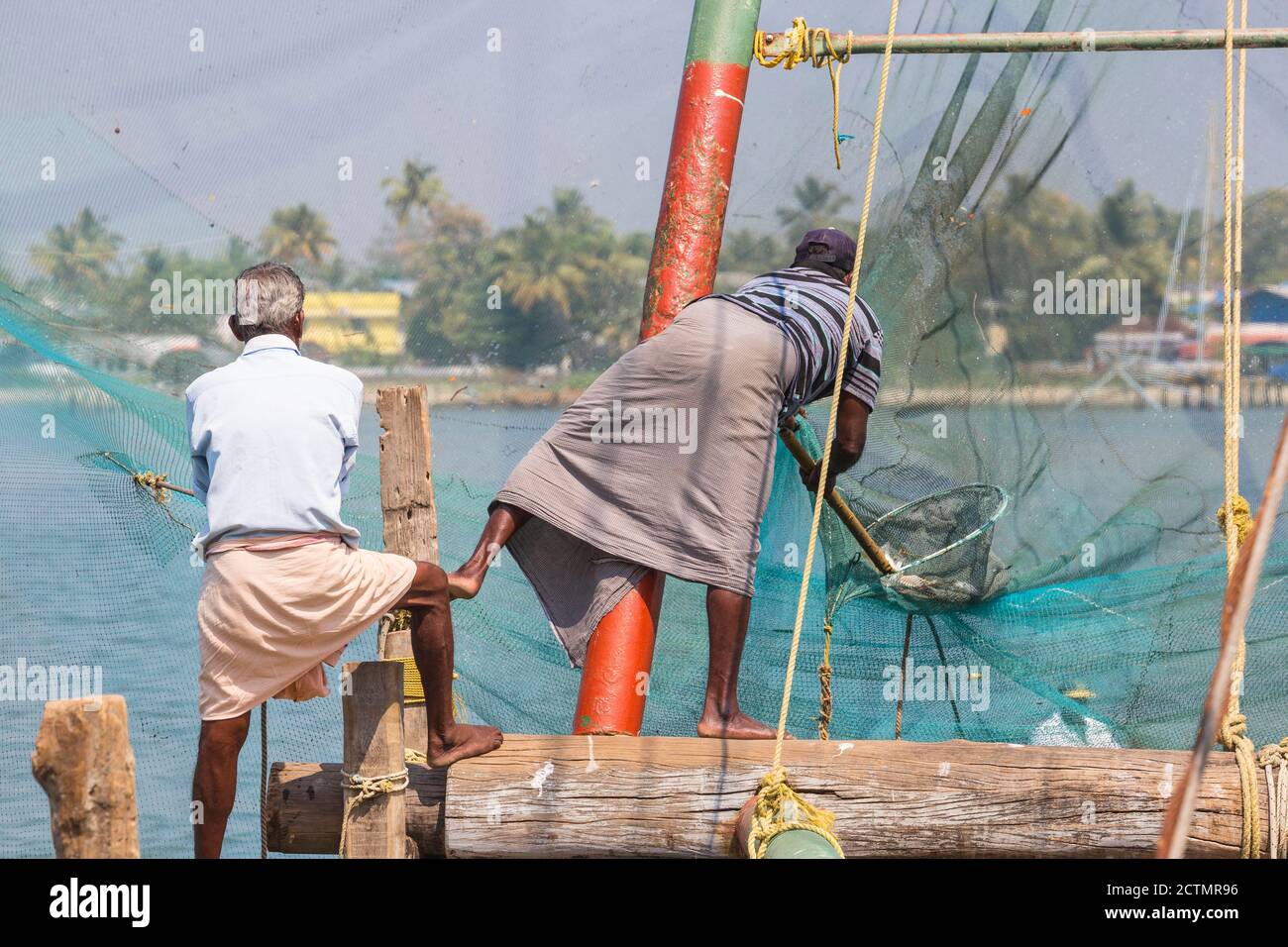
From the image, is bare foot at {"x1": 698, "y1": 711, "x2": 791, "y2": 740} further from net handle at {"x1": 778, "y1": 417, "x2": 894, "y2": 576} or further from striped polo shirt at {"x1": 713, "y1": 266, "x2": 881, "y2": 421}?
net handle at {"x1": 778, "y1": 417, "x2": 894, "y2": 576}

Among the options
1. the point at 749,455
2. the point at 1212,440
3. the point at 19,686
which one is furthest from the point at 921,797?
the point at 19,686

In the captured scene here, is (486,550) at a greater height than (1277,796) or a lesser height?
greater

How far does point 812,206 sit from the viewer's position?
6.29m

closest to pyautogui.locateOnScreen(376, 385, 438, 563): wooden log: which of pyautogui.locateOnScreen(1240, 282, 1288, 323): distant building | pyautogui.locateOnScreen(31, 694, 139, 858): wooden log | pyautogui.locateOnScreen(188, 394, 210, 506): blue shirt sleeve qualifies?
pyautogui.locateOnScreen(188, 394, 210, 506): blue shirt sleeve

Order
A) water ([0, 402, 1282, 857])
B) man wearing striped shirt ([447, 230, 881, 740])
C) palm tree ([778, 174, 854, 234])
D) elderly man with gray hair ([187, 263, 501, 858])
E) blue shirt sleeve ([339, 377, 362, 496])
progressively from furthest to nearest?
palm tree ([778, 174, 854, 234]) < water ([0, 402, 1282, 857]) < man wearing striped shirt ([447, 230, 881, 740]) < blue shirt sleeve ([339, 377, 362, 496]) < elderly man with gray hair ([187, 263, 501, 858])

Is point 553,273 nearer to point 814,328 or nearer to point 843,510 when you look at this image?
point 843,510

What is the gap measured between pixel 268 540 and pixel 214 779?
67cm

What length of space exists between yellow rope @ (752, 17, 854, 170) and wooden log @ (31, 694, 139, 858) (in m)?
3.54

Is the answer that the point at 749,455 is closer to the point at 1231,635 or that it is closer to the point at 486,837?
the point at 486,837

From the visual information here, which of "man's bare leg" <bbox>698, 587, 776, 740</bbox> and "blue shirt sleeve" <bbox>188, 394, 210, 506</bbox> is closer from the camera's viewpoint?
"blue shirt sleeve" <bbox>188, 394, 210, 506</bbox>

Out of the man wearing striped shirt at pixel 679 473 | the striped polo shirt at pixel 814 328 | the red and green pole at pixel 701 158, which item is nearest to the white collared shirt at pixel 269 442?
the man wearing striped shirt at pixel 679 473

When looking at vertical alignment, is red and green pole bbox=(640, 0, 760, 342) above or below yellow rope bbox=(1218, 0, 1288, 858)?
above

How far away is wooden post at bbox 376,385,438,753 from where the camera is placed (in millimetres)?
3746

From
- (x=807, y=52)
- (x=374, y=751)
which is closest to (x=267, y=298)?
(x=374, y=751)
